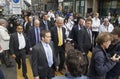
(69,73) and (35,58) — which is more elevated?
(69,73)

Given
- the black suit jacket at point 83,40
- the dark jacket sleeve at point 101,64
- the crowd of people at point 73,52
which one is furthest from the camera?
the black suit jacket at point 83,40

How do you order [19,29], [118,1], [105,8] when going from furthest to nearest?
[105,8] < [118,1] < [19,29]

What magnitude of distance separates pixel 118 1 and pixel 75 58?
95.2 ft

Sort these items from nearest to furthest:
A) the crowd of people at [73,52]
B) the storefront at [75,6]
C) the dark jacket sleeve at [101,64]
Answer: the crowd of people at [73,52] → the dark jacket sleeve at [101,64] → the storefront at [75,6]

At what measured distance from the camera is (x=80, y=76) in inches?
120

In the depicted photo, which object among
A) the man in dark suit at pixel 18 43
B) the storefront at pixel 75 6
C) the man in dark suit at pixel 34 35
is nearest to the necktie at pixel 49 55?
the man in dark suit at pixel 18 43

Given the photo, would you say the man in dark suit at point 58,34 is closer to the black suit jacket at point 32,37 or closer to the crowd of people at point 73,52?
the crowd of people at point 73,52

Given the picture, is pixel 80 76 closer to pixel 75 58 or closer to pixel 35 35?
pixel 75 58

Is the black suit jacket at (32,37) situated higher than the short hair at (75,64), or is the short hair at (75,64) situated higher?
the short hair at (75,64)

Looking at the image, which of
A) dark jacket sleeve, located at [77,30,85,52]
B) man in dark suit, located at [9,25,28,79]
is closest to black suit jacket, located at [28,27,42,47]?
man in dark suit, located at [9,25,28,79]

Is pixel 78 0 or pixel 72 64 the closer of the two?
pixel 72 64

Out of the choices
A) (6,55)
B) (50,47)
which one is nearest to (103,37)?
(50,47)

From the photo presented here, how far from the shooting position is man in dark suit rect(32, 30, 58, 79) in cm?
538

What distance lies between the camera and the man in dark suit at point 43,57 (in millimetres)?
5383
